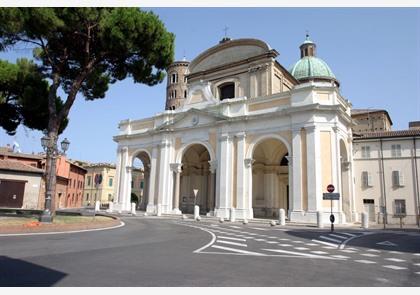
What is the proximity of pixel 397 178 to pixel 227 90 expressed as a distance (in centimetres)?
1722

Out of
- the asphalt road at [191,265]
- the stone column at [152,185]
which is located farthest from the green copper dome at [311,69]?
the asphalt road at [191,265]

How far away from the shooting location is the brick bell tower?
2275 inches

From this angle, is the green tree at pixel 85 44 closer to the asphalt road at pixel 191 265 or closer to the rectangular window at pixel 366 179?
Result: the asphalt road at pixel 191 265

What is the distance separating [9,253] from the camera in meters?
7.25

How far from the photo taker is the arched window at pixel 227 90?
107ft

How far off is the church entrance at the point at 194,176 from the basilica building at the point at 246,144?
105 mm

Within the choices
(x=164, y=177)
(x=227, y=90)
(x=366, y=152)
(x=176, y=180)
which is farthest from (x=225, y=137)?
(x=366, y=152)

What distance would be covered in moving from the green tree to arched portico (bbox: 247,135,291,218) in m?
13.1

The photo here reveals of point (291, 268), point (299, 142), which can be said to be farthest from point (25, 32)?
point (299, 142)

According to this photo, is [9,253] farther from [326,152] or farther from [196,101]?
[196,101]

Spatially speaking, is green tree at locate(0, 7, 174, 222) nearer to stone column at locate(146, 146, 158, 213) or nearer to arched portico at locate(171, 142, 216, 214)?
stone column at locate(146, 146, 158, 213)

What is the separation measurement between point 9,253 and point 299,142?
19.8 metres

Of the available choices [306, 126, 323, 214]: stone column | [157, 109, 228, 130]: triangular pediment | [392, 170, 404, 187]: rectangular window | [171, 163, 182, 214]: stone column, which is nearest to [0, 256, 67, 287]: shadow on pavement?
[306, 126, 323, 214]: stone column

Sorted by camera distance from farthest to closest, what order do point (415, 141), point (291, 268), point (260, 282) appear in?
1. point (415, 141)
2. point (291, 268)
3. point (260, 282)
